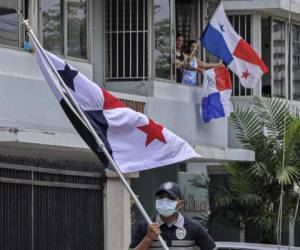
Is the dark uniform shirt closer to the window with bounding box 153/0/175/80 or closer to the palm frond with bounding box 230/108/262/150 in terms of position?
the window with bounding box 153/0/175/80

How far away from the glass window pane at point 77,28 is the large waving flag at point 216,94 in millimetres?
3375

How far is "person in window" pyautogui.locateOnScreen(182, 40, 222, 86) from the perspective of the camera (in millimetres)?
21562

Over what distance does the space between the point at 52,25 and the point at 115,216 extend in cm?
297

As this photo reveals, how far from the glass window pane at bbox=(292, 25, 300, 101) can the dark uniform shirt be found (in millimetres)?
17817

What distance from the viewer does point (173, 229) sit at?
905 centimetres

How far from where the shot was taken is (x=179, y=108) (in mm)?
20672

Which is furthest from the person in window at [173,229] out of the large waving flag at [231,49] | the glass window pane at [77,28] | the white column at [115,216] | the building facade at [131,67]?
the large waving flag at [231,49]

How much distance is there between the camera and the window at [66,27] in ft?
57.6

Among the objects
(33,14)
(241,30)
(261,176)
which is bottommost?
(261,176)

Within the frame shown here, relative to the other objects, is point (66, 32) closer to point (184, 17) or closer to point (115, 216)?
point (115, 216)

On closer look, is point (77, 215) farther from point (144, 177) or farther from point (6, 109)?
point (144, 177)

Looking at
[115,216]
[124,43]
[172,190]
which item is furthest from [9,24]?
[172,190]

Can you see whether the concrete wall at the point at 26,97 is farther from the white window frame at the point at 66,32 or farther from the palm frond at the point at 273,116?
the palm frond at the point at 273,116

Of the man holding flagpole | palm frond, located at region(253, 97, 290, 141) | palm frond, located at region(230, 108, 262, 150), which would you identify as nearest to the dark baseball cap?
the man holding flagpole
